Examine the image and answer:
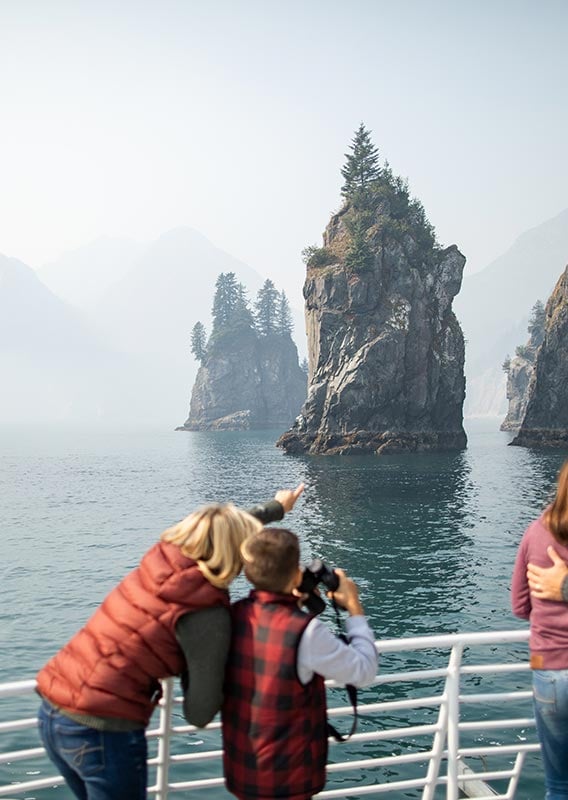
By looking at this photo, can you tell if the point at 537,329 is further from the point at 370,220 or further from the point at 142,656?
the point at 142,656

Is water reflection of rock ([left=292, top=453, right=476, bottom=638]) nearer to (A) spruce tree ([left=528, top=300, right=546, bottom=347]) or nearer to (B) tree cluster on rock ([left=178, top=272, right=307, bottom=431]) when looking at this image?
(A) spruce tree ([left=528, top=300, right=546, bottom=347])

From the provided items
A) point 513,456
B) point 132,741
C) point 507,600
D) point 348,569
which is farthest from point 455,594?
point 513,456

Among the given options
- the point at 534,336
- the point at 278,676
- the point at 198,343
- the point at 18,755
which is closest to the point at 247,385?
the point at 198,343

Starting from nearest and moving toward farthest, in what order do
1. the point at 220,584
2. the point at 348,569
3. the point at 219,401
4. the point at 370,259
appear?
the point at 220,584 < the point at 348,569 < the point at 370,259 < the point at 219,401

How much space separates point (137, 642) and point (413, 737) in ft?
37.7

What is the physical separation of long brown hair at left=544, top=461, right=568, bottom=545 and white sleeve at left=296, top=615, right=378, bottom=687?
121 centimetres

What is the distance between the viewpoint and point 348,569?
26.6 metres

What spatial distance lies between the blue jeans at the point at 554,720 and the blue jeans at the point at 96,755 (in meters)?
2.09

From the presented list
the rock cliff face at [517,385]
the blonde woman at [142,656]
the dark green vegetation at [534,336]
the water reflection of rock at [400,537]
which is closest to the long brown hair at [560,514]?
the blonde woman at [142,656]

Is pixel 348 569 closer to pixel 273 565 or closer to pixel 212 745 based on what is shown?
pixel 212 745

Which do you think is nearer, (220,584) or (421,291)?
(220,584)

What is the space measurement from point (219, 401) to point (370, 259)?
81.7 m

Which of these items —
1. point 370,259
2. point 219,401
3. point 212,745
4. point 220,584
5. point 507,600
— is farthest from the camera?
point 219,401

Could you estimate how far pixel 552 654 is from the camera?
363 cm
